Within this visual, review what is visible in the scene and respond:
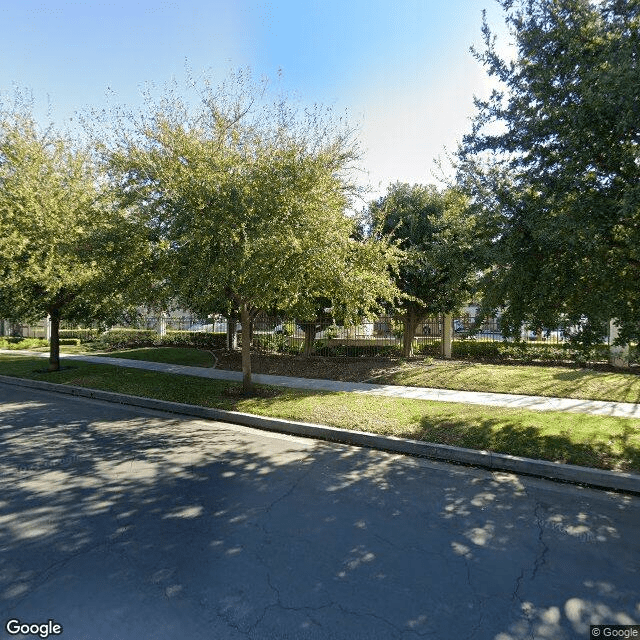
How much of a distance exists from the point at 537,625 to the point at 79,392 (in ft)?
37.6

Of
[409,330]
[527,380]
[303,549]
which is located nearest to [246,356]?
[303,549]

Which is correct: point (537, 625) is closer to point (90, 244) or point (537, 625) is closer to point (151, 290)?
point (151, 290)

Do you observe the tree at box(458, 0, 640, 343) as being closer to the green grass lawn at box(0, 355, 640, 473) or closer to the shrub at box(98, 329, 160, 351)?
the green grass lawn at box(0, 355, 640, 473)

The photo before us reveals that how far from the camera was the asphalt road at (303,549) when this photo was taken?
2775mm

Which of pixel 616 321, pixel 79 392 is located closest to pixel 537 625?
pixel 616 321

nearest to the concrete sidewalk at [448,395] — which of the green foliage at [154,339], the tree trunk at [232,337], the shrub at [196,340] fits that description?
the tree trunk at [232,337]

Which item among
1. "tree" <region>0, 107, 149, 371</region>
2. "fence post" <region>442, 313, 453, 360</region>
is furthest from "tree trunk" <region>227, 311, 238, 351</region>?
"fence post" <region>442, 313, 453, 360</region>

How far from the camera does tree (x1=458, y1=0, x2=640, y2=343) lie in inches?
199

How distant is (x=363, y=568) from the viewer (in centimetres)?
333

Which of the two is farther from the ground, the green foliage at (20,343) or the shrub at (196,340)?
the shrub at (196,340)

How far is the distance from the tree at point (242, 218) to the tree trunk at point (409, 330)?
615 centimetres

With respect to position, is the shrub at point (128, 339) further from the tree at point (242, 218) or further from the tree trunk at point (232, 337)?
the tree at point (242, 218)

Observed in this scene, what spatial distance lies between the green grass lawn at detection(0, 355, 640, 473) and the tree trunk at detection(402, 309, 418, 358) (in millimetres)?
6363

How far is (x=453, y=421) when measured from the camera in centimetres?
737
